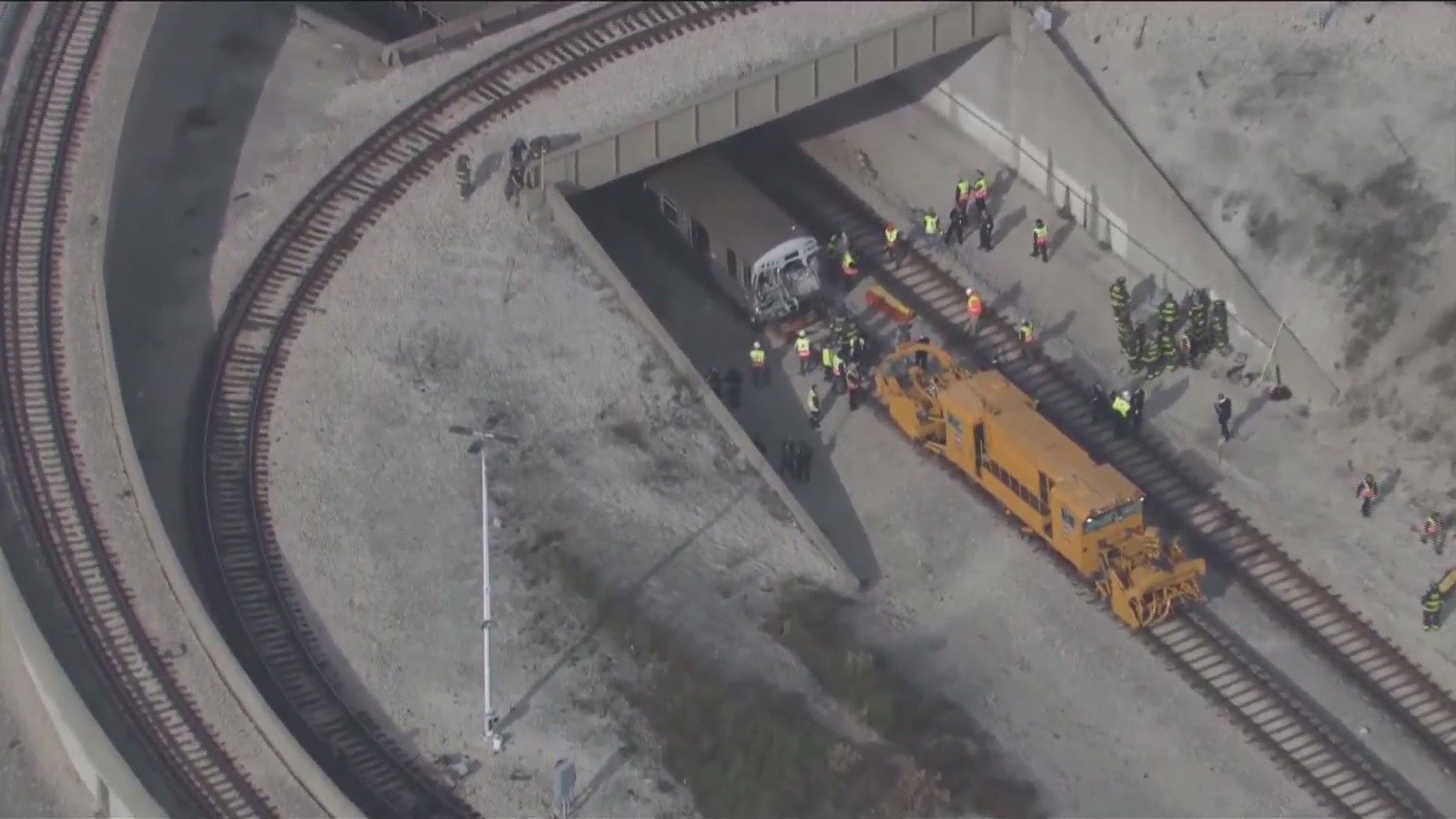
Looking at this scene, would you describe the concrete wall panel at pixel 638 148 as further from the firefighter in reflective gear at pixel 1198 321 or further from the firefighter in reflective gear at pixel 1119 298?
the firefighter in reflective gear at pixel 1198 321

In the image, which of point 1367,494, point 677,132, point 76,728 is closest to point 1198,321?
point 1367,494

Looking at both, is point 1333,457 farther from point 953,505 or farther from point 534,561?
point 534,561

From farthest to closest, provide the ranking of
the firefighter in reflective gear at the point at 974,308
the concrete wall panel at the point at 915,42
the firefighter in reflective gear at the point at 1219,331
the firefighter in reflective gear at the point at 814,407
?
the concrete wall panel at the point at 915,42 < the firefighter in reflective gear at the point at 974,308 < the firefighter in reflective gear at the point at 1219,331 < the firefighter in reflective gear at the point at 814,407

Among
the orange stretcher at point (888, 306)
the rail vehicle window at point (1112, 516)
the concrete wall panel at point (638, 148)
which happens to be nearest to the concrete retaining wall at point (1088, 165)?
the orange stretcher at point (888, 306)

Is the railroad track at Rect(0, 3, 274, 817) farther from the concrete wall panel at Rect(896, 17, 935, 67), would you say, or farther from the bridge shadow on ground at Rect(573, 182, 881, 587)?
the concrete wall panel at Rect(896, 17, 935, 67)

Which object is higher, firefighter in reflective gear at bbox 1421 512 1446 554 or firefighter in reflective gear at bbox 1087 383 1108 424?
firefighter in reflective gear at bbox 1087 383 1108 424

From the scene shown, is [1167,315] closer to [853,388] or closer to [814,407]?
[853,388]

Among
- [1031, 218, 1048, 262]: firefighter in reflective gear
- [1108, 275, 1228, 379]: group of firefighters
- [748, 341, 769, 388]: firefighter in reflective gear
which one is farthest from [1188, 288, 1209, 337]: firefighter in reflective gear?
[748, 341, 769, 388]: firefighter in reflective gear
